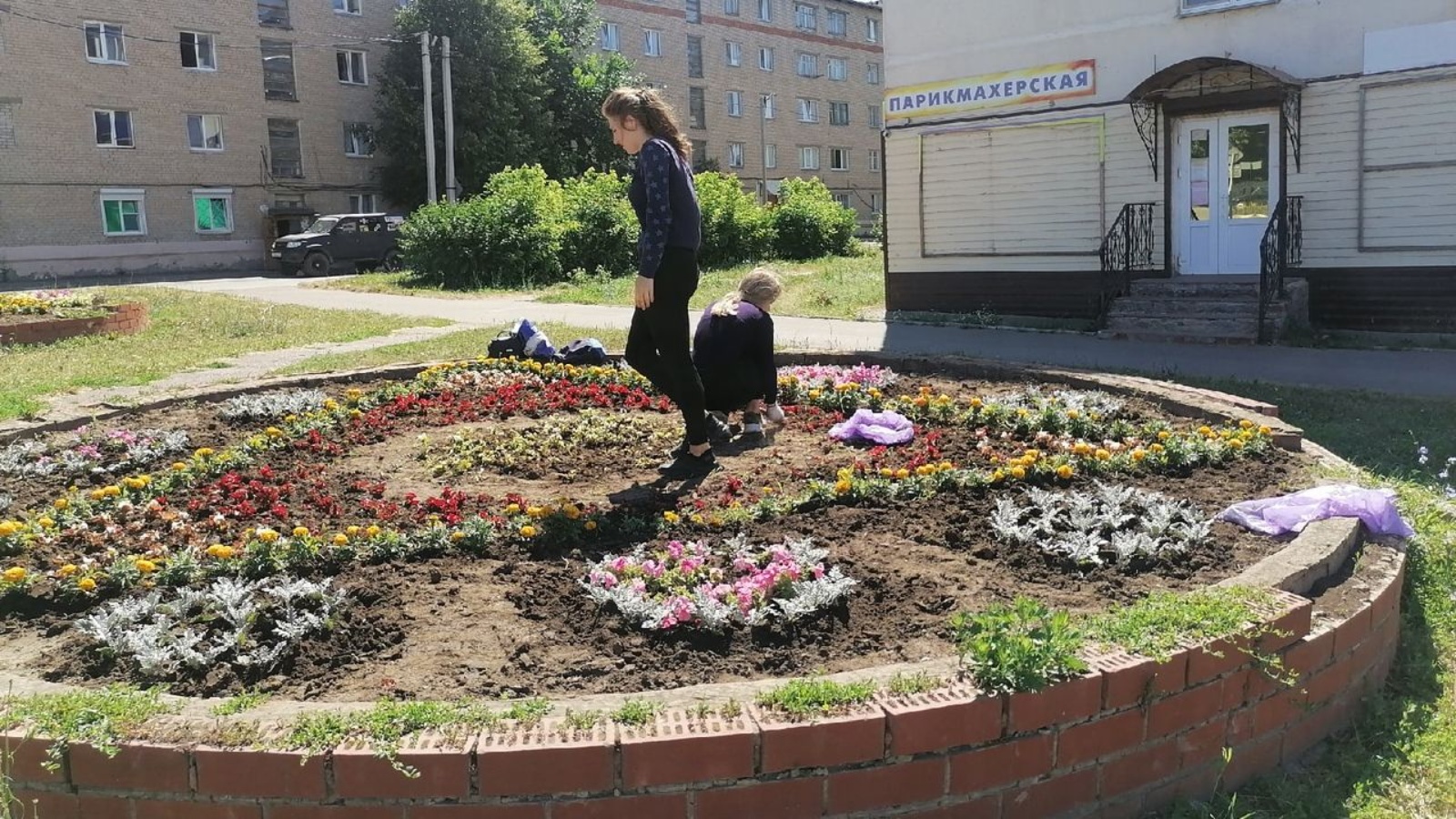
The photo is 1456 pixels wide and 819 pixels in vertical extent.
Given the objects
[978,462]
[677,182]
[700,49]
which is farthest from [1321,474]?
[700,49]

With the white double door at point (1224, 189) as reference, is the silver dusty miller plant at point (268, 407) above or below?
below

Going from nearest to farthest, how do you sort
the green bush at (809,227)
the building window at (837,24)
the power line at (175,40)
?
the green bush at (809,227)
the power line at (175,40)
the building window at (837,24)

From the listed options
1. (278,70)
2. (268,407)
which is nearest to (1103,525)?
(268,407)

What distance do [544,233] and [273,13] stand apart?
23.4m

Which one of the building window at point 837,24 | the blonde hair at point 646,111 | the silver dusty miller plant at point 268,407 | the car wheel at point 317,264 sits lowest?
the silver dusty miller plant at point 268,407

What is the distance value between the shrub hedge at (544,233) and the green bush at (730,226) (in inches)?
0.9

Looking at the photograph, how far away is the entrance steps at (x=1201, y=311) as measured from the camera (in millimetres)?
13297

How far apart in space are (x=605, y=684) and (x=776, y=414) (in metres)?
3.77

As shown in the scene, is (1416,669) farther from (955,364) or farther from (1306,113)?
(1306,113)

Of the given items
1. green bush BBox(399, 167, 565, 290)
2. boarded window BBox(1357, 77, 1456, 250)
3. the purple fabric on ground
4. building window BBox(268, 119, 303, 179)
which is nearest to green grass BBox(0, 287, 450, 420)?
green bush BBox(399, 167, 565, 290)

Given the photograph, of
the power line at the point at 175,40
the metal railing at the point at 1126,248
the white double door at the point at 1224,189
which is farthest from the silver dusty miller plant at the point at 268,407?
the power line at the point at 175,40

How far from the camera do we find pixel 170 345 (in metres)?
13.1

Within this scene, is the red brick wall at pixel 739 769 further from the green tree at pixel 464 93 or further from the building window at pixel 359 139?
the building window at pixel 359 139

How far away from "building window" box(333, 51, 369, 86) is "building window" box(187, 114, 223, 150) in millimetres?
5011
